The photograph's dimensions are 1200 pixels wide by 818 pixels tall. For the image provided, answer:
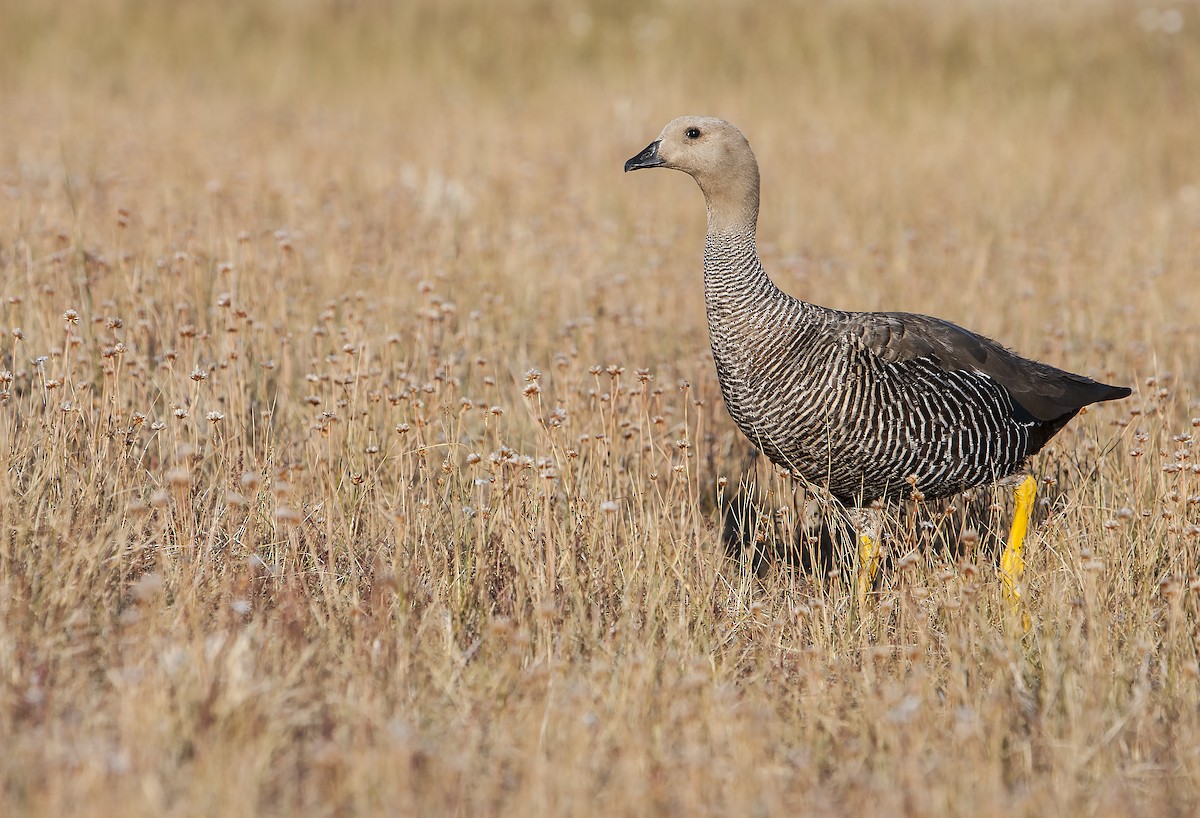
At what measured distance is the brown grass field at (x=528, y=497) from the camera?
3416 mm

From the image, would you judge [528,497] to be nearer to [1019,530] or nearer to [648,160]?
[648,160]

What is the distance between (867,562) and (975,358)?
96cm

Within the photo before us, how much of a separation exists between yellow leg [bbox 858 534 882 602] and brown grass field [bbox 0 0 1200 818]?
17 cm

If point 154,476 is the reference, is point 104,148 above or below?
above

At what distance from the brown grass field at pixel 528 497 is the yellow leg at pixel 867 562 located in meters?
0.17

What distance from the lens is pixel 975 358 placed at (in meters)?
5.37

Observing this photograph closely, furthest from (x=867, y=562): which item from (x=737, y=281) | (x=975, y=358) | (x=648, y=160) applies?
(x=648, y=160)

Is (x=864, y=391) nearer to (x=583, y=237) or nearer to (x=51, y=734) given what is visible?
(x=51, y=734)

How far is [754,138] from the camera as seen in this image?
12844mm

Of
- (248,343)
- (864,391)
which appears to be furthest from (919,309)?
(248,343)

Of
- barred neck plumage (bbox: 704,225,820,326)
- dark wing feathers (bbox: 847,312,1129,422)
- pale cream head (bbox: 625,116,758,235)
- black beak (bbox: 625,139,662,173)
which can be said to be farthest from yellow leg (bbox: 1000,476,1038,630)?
black beak (bbox: 625,139,662,173)

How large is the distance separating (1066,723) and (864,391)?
163 centimetres

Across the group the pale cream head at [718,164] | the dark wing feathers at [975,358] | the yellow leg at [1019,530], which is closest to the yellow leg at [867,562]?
the yellow leg at [1019,530]

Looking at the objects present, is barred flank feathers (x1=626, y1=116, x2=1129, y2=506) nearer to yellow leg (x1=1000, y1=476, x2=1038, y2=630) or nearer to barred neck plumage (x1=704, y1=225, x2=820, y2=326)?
barred neck plumage (x1=704, y1=225, x2=820, y2=326)
